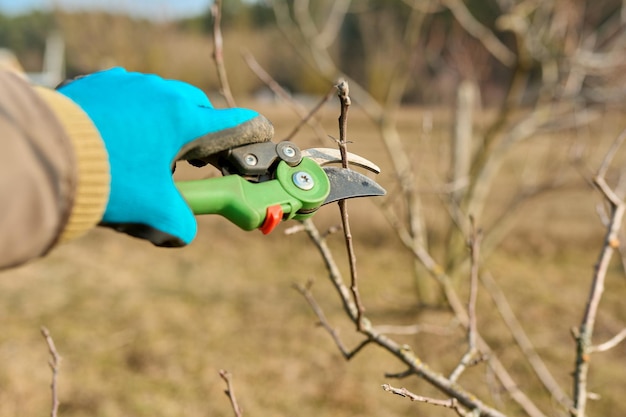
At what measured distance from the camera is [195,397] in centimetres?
346

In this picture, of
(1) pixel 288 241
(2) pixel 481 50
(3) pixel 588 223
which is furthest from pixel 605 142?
(1) pixel 288 241

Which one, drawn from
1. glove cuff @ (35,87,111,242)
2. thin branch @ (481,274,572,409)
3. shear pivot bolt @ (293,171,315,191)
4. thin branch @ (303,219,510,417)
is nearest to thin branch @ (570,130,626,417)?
thin branch @ (481,274,572,409)

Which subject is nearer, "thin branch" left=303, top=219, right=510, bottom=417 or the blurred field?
"thin branch" left=303, top=219, right=510, bottom=417

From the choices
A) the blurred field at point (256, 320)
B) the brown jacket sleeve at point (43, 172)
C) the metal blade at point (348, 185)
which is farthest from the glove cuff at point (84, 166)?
the blurred field at point (256, 320)

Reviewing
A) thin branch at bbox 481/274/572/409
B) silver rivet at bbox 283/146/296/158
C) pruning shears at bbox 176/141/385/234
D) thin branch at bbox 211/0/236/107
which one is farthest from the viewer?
thin branch at bbox 481/274/572/409

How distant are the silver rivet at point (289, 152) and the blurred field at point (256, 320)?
1.36 m

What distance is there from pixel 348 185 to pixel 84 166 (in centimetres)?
52

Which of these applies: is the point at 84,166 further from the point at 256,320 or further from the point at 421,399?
the point at 256,320

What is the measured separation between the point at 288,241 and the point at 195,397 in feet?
10.4

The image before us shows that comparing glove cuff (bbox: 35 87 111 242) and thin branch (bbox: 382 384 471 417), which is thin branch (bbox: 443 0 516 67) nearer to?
thin branch (bbox: 382 384 471 417)

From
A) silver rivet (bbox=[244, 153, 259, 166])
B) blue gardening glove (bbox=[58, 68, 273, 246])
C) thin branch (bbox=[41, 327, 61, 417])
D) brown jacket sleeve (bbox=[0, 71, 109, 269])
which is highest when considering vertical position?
silver rivet (bbox=[244, 153, 259, 166])

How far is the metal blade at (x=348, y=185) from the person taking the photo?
1.17 metres

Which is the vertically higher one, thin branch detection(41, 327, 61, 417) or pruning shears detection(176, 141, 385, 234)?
pruning shears detection(176, 141, 385, 234)

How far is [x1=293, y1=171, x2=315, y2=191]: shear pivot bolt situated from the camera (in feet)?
3.69
